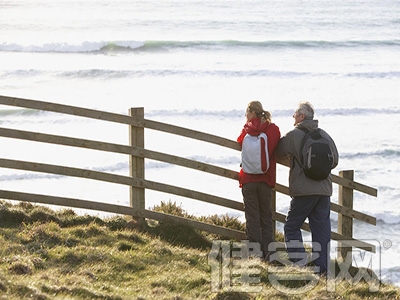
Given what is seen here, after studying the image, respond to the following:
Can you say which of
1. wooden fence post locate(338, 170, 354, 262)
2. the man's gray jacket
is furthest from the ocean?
the man's gray jacket

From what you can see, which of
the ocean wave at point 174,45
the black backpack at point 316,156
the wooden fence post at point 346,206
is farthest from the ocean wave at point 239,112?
the black backpack at point 316,156

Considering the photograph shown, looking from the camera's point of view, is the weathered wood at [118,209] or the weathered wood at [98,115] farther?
the weathered wood at [118,209]

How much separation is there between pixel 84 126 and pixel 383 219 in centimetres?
1181

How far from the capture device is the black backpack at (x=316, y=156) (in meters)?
7.74

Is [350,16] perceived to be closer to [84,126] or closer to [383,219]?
[84,126]

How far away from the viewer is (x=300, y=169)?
7.94 metres

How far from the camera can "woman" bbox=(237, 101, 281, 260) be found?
8070 mm

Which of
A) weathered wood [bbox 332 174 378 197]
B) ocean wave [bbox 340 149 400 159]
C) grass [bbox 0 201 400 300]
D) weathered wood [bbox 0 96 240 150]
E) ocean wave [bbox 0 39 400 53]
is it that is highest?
ocean wave [bbox 0 39 400 53]

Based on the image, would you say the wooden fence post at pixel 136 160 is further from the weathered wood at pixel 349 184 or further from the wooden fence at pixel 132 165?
the weathered wood at pixel 349 184

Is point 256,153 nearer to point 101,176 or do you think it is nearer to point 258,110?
point 258,110

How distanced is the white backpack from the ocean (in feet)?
15.0

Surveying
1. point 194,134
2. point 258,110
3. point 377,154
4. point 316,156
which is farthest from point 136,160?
point 377,154

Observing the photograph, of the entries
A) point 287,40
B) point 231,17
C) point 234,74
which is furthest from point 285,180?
point 231,17

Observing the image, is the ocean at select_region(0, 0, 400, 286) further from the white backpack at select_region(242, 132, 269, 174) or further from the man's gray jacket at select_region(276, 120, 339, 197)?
the white backpack at select_region(242, 132, 269, 174)
